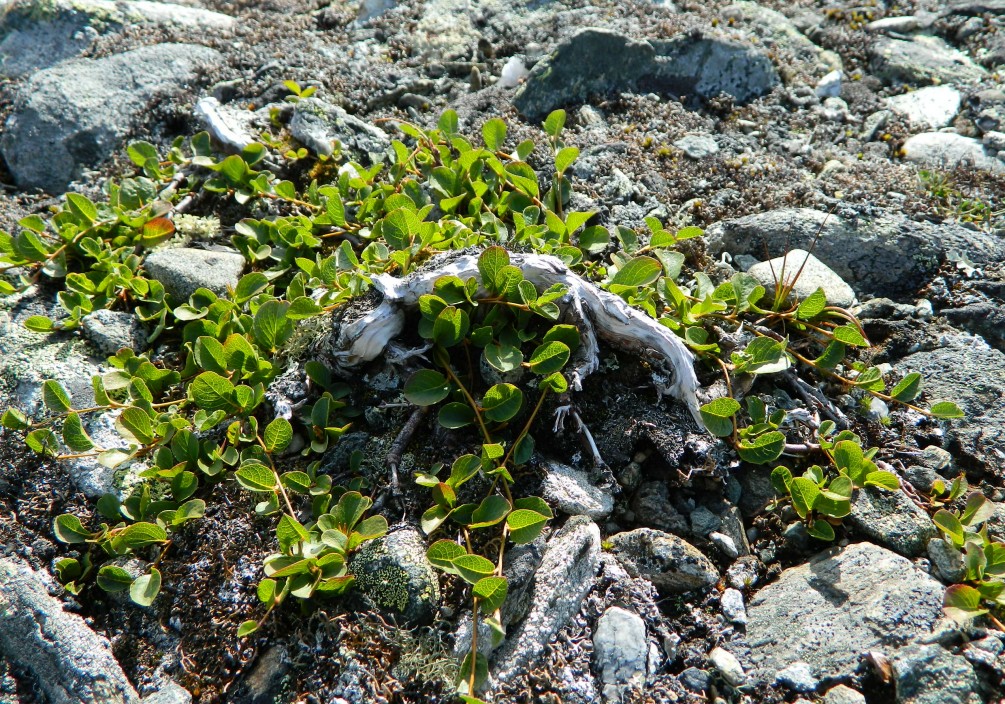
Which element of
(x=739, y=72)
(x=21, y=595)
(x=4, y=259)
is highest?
(x=739, y=72)

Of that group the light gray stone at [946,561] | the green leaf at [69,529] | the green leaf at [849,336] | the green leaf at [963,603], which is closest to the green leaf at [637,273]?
the green leaf at [849,336]

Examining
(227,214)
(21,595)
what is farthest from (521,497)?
(227,214)

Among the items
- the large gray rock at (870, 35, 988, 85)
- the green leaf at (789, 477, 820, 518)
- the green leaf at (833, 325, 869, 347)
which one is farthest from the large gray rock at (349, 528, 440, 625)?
the large gray rock at (870, 35, 988, 85)

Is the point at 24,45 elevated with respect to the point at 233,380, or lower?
elevated

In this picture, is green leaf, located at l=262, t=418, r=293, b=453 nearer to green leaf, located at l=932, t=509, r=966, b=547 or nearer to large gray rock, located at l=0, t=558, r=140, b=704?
large gray rock, located at l=0, t=558, r=140, b=704

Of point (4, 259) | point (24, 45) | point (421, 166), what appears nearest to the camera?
point (4, 259)

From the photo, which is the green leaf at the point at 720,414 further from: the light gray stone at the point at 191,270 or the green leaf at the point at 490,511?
the light gray stone at the point at 191,270

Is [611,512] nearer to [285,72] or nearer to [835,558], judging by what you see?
[835,558]
